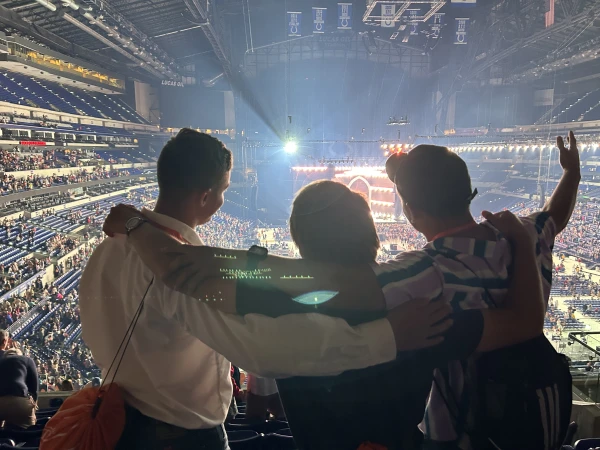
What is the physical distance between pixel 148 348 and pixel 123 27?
12.1m

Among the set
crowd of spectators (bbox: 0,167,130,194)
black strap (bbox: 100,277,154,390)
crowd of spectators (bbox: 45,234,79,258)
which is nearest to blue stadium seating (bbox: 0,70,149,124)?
crowd of spectators (bbox: 0,167,130,194)

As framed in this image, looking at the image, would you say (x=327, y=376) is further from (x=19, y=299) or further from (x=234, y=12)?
(x=234, y=12)

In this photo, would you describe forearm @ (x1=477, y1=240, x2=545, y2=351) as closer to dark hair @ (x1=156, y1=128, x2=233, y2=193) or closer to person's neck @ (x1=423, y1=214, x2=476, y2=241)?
person's neck @ (x1=423, y1=214, x2=476, y2=241)

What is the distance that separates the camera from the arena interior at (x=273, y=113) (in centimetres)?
837

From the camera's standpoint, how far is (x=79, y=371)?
211 inches

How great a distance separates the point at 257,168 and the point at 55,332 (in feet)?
44.2

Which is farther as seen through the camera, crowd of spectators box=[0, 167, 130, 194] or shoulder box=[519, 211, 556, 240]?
crowd of spectators box=[0, 167, 130, 194]

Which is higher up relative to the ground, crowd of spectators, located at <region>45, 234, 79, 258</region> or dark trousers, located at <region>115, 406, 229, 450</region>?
dark trousers, located at <region>115, 406, 229, 450</region>

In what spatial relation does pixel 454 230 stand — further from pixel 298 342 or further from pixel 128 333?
pixel 128 333

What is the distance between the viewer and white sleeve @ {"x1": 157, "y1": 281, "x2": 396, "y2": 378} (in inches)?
23.3

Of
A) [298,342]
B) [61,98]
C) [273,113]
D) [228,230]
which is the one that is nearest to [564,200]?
[298,342]

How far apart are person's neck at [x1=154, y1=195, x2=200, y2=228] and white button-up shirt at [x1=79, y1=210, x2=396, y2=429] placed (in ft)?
0.06

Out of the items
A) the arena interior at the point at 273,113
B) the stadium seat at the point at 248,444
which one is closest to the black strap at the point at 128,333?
the stadium seat at the point at 248,444

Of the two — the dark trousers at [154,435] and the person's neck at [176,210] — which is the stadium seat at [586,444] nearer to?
the dark trousers at [154,435]
